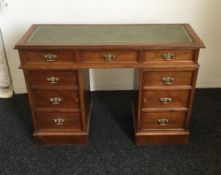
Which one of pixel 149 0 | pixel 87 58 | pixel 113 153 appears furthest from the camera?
pixel 149 0

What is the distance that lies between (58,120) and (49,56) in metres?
0.46

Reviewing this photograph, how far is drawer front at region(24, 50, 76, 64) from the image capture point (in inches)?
60.5

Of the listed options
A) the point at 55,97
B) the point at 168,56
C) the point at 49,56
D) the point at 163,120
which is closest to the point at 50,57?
the point at 49,56

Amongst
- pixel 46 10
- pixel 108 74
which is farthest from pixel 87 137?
pixel 46 10

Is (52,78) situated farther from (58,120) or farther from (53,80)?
(58,120)

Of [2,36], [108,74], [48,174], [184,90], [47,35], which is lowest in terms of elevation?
[48,174]

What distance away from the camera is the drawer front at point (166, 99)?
1671 millimetres

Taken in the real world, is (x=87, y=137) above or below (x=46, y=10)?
below

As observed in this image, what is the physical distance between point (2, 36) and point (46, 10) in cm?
42

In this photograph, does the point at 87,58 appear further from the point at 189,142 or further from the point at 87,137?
the point at 189,142

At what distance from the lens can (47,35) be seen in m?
1.68

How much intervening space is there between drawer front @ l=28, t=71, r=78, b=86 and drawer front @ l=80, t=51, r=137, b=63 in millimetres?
124

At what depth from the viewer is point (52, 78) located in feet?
5.31

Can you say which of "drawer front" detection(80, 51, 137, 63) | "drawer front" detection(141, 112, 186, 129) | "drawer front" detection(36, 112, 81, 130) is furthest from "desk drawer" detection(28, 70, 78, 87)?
"drawer front" detection(141, 112, 186, 129)
